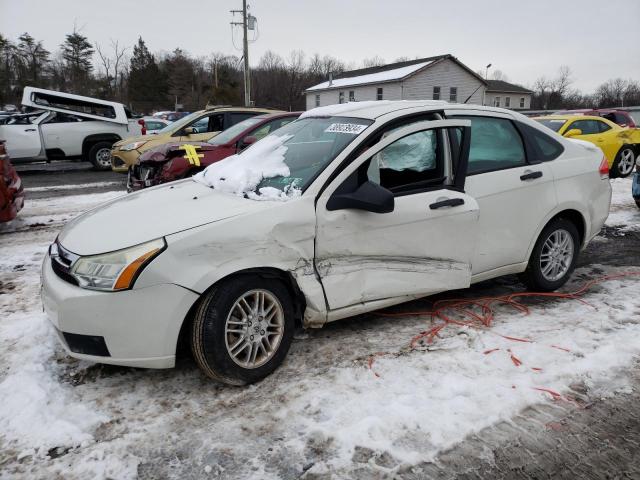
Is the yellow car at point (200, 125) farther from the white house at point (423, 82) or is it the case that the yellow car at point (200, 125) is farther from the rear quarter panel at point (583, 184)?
the white house at point (423, 82)

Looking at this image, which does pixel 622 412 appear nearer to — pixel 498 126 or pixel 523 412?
pixel 523 412

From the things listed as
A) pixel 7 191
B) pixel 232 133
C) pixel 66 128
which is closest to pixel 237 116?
pixel 232 133

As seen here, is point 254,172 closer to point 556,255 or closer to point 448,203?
point 448,203

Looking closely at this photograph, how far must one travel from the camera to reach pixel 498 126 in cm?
404

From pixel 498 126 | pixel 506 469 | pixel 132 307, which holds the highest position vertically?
pixel 498 126

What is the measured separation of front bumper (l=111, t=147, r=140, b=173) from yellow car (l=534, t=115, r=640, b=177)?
30.6 feet

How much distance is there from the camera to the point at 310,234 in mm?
2963

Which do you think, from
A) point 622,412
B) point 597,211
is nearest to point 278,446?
point 622,412

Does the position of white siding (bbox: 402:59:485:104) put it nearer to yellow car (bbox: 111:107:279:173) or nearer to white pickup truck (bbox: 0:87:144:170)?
white pickup truck (bbox: 0:87:144:170)

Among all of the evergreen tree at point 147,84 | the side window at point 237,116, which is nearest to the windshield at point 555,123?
the side window at point 237,116

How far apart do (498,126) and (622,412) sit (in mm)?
2383

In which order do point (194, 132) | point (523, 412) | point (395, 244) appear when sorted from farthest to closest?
1. point (194, 132)
2. point (395, 244)
3. point (523, 412)

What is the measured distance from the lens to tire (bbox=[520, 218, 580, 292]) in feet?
13.8

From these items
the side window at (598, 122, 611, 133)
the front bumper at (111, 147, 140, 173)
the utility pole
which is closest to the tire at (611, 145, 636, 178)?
the side window at (598, 122, 611, 133)
